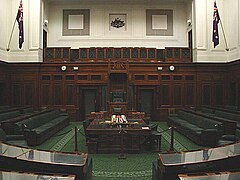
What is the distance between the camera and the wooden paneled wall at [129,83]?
15.9 meters

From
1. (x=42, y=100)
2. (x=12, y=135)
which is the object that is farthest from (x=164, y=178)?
(x=42, y=100)

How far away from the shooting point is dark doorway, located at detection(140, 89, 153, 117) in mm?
16328

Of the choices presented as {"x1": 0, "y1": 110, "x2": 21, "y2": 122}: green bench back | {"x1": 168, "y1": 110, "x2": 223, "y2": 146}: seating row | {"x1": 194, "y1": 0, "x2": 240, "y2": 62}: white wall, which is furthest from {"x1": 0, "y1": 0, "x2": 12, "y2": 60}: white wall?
{"x1": 194, "y1": 0, "x2": 240, "y2": 62}: white wall

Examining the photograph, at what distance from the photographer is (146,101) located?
16.4 m

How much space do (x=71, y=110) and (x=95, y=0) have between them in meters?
7.27

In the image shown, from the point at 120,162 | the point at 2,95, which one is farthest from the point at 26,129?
the point at 2,95

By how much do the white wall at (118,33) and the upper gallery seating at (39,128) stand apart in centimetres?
688

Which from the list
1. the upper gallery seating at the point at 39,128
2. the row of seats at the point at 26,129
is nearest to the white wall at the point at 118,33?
the upper gallery seating at the point at 39,128

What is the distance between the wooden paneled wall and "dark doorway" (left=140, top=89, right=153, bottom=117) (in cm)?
24

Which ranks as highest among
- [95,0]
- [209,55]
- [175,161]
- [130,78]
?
[95,0]

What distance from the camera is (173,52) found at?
53.0 feet

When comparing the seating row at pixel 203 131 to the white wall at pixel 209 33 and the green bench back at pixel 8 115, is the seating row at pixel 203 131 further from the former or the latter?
the green bench back at pixel 8 115

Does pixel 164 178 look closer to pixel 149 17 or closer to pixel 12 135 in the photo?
pixel 12 135

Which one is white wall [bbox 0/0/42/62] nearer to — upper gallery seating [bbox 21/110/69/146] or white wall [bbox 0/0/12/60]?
white wall [bbox 0/0/12/60]
